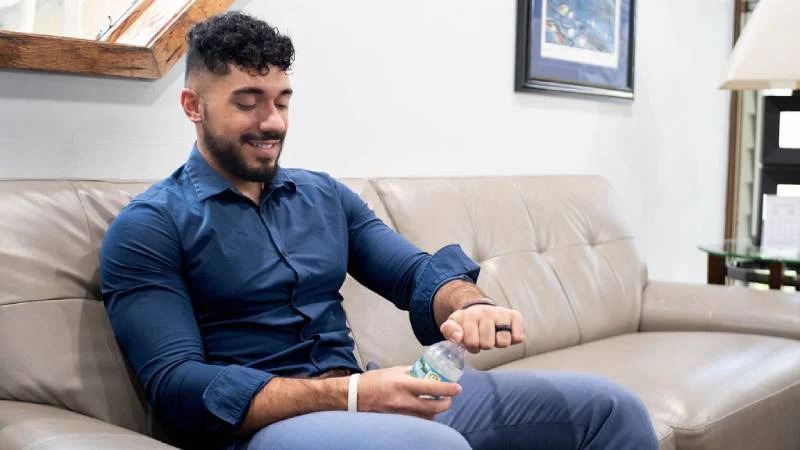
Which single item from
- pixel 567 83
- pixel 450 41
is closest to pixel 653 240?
pixel 567 83

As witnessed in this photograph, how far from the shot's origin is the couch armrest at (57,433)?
1.16 metres

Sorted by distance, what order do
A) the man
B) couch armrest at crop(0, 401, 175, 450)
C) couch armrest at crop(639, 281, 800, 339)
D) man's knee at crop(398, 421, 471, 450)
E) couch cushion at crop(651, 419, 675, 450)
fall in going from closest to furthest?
couch armrest at crop(0, 401, 175, 450) < man's knee at crop(398, 421, 471, 450) < the man < couch cushion at crop(651, 419, 675, 450) < couch armrest at crop(639, 281, 800, 339)

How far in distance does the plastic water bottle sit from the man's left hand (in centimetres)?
2

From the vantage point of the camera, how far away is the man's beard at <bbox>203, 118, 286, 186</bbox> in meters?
1.60

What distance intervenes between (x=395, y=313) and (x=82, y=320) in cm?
74

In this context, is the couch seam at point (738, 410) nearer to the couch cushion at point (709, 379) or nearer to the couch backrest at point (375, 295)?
the couch cushion at point (709, 379)

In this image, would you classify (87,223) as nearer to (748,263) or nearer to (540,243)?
(540,243)

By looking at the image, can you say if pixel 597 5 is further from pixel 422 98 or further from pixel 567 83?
pixel 422 98

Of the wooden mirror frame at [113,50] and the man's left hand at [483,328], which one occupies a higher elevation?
the wooden mirror frame at [113,50]

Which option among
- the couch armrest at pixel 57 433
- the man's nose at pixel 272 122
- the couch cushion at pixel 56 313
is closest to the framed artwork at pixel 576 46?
the man's nose at pixel 272 122

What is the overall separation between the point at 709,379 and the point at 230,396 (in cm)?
115

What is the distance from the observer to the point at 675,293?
2738 mm

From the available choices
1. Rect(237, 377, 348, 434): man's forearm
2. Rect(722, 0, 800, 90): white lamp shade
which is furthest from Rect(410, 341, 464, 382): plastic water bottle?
Rect(722, 0, 800, 90): white lamp shade

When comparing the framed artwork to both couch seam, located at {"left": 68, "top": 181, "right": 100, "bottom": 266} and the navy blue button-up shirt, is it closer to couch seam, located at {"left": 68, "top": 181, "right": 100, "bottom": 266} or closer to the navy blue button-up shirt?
the navy blue button-up shirt
